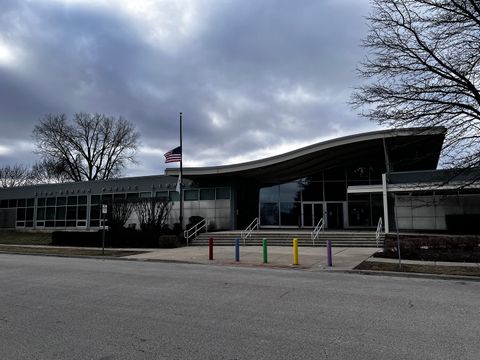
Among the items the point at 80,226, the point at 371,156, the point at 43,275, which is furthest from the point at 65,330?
the point at 80,226

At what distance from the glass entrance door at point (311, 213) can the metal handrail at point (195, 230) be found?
8.19 metres

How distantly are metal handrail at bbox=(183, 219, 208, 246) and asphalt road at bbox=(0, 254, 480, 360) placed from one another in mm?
15006

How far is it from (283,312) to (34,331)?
395 cm

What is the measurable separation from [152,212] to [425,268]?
1768 cm

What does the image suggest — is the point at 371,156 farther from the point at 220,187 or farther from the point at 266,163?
the point at 220,187

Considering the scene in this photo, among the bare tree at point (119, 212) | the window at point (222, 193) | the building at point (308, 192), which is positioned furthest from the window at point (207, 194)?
the bare tree at point (119, 212)

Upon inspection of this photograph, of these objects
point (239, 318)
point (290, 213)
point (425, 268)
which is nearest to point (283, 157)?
point (290, 213)

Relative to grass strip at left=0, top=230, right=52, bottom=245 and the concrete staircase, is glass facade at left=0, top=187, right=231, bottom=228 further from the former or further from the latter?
the concrete staircase

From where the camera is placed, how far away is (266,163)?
97.0 feet

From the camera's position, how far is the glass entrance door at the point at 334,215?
33438 mm

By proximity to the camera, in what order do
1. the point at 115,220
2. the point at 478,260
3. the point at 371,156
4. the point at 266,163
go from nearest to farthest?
the point at 478,260 → the point at 115,220 → the point at 266,163 → the point at 371,156

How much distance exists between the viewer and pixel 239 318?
680cm

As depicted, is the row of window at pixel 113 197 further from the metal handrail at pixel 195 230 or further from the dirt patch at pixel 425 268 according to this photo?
the dirt patch at pixel 425 268

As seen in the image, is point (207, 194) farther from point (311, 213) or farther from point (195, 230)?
point (311, 213)
